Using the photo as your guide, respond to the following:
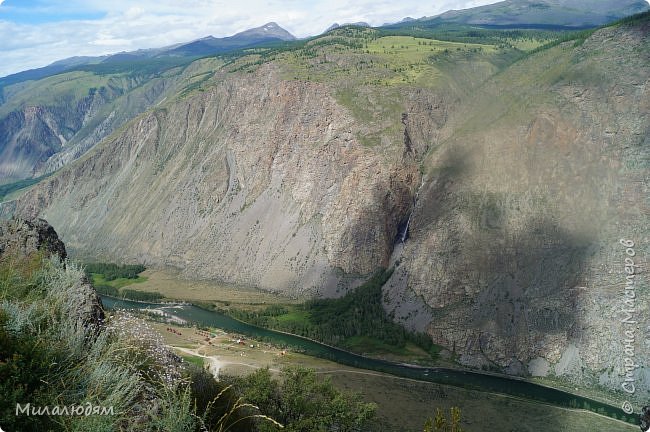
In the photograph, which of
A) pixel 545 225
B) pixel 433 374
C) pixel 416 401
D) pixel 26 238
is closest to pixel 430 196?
pixel 545 225

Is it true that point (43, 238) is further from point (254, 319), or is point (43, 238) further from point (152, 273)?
point (152, 273)

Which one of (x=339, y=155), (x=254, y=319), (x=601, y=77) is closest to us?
(x=601, y=77)

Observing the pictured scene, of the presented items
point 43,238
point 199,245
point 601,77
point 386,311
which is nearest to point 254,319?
point 386,311

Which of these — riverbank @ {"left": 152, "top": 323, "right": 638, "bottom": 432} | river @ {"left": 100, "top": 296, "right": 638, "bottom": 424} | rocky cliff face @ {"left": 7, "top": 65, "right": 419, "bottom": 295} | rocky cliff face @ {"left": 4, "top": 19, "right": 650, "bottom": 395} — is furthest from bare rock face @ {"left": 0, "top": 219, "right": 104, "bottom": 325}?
rocky cliff face @ {"left": 7, "top": 65, "right": 419, "bottom": 295}

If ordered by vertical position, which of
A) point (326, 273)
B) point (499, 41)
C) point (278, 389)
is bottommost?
point (326, 273)

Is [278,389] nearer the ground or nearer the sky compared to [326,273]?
nearer the sky

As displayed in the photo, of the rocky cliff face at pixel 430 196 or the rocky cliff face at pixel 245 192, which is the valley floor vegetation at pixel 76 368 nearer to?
the rocky cliff face at pixel 430 196
